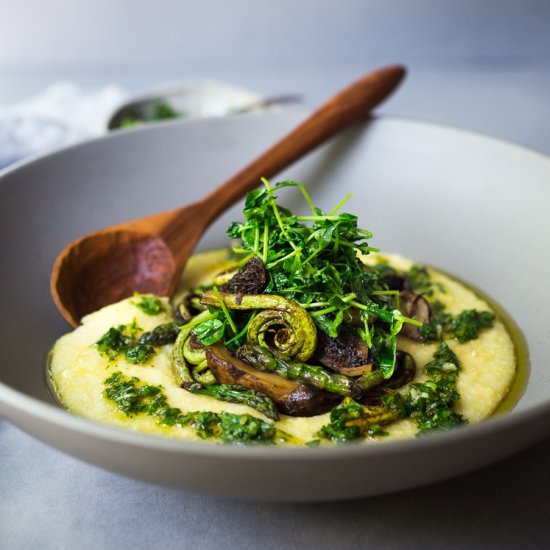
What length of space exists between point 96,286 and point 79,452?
5.83 feet

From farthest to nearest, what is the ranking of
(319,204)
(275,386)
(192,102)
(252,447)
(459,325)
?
(192,102) < (319,204) < (459,325) < (275,386) < (252,447)

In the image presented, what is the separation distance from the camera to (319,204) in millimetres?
5270

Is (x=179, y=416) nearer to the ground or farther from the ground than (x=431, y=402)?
nearer to the ground

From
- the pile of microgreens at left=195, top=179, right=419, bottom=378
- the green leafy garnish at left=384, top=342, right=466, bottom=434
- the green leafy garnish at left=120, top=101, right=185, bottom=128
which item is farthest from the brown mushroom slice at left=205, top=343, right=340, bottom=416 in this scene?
the green leafy garnish at left=120, top=101, right=185, bottom=128

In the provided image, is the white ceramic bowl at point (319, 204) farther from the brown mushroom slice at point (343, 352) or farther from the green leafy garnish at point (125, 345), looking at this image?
the brown mushroom slice at point (343, 352)

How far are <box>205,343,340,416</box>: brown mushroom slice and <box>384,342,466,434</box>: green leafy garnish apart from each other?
0.96 ft

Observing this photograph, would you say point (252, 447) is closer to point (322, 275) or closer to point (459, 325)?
point (322, 275)

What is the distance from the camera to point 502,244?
15.2 ft

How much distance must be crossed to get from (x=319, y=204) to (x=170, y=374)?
2.05 metres

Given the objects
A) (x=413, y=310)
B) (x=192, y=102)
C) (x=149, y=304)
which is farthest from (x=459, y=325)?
(x=192, y=102)

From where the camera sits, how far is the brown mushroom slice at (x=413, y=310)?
3945 mm

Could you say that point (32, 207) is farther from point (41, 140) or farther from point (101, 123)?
point (101, 123)

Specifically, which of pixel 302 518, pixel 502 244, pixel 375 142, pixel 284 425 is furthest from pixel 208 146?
pixel 302 518

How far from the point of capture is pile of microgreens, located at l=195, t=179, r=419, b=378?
3.51m
